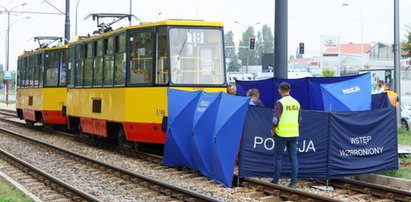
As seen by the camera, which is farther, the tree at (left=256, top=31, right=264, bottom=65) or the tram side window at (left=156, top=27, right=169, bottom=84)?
the tree at (left=256, top=31, right=264, bottom=65)

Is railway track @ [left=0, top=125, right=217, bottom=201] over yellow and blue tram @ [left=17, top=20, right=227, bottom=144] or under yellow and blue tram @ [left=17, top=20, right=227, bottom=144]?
under

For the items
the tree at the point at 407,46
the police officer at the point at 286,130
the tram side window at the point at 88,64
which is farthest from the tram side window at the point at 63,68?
the tree at the point at 407,46

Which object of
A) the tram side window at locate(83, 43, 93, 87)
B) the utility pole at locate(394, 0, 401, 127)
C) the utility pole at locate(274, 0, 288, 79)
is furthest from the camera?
the utility pole at locate(394, 0, 401, 127)

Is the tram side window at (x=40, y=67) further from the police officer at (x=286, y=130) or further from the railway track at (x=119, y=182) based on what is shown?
the police officer at (x=286, y=130)

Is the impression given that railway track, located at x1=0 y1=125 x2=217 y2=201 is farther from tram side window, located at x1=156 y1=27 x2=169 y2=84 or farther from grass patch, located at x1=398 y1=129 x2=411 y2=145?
grass patch, located at x1=398 y1=129 x2=411 y2=145

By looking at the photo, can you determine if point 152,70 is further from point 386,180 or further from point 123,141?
point 386,180

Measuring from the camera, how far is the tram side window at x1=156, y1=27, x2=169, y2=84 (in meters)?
15.4

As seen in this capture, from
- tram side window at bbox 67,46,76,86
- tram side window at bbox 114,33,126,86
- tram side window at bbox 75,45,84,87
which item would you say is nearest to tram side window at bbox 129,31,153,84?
tram side window at bbox 114,33,126,86

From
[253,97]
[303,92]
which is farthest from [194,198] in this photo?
[303,92]

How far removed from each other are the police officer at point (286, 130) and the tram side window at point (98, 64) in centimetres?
827

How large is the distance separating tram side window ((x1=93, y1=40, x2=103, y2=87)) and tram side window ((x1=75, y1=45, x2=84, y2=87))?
5.06ft

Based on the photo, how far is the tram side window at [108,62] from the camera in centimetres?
1759

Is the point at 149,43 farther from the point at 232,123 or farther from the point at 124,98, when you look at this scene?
the point at 232,123

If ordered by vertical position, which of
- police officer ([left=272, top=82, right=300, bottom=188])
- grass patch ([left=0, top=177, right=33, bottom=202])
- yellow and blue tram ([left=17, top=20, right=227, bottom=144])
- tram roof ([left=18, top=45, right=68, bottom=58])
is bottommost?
grass patch ([left=0, top=177, right=33, bottom=202])
